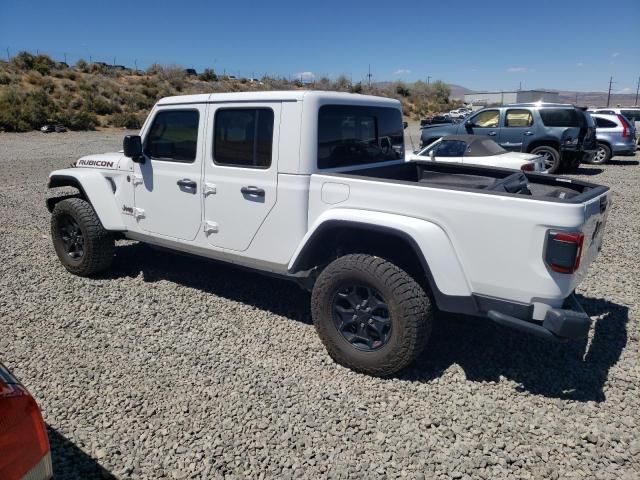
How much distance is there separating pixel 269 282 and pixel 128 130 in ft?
85.5

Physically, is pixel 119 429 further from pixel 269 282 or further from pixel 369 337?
pixel 269 282

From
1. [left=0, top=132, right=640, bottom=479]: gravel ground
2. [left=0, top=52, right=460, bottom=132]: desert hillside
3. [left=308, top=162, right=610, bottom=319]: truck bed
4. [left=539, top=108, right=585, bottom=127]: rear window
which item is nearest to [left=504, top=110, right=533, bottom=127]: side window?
[left=539, top=108, right=585, bottom=127]: rear window

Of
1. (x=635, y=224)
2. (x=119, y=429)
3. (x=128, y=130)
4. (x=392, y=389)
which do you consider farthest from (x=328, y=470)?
(x=128, y=130)

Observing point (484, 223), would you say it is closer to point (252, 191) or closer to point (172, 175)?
point (252, 191)

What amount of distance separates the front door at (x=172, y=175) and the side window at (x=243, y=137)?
20 cm

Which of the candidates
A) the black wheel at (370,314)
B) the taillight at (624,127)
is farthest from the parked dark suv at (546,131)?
the black wheel at (370,314)

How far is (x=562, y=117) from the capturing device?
1261cm

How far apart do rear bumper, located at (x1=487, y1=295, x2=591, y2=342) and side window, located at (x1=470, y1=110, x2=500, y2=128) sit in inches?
444

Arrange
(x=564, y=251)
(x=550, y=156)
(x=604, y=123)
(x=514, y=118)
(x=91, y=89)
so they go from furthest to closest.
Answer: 1. (x=91, y=89)
2. (x=604, y=123)
3. (x=514, y=118)
4. (x=550, y=156)
5. (x=564, y=251)

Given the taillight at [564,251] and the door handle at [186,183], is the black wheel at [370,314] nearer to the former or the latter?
the taillight at [564,251]

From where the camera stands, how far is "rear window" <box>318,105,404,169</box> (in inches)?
151

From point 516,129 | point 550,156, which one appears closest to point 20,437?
point 516,129

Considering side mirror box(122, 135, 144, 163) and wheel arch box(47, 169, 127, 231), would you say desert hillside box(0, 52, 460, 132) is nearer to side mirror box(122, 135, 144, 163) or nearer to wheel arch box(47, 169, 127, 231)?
wheel arch box(47, 169, 127, 231)

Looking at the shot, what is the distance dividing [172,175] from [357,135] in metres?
1.68
